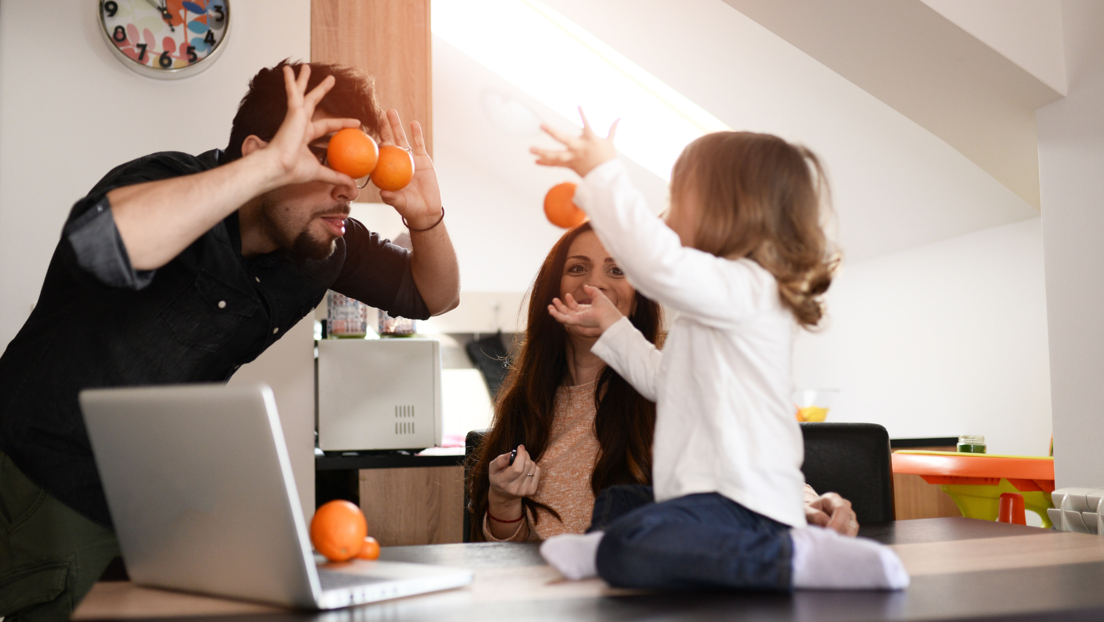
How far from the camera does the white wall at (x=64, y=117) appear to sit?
7.25 ft

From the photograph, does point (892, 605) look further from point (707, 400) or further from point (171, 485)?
point (171, 485)

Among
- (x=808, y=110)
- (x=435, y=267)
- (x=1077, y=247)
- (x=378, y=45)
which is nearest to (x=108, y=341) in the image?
(x=435, y=267)

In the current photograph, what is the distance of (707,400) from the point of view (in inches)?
29.1

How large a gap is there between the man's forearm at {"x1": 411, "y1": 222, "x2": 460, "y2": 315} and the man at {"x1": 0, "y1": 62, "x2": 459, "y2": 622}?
108 millimetres

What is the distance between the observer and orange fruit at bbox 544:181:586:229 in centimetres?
92

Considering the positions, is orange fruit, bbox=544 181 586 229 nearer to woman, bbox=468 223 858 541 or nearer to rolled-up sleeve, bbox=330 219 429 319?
woman, bbox=468 223 858 541

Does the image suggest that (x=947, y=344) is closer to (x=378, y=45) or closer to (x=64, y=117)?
(x=378, y=45)

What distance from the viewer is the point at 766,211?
0.79m

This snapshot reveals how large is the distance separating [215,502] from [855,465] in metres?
1.20

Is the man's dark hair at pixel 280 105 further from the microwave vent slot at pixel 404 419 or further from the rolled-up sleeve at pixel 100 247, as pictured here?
the microwave vent slot at pixel 404 419

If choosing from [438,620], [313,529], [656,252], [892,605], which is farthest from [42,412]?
[892,605]

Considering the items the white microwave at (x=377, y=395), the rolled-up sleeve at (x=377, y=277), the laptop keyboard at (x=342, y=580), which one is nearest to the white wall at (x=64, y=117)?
the white microwave at (x=377, y=395)

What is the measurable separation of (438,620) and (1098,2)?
185 cm

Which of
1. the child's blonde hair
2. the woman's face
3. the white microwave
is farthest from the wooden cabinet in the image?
the child's blonde hair
